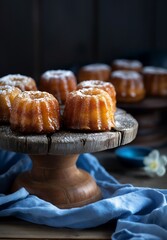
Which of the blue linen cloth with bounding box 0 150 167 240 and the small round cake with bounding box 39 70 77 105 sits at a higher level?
the small round cake with bounding box 39 70 77 105

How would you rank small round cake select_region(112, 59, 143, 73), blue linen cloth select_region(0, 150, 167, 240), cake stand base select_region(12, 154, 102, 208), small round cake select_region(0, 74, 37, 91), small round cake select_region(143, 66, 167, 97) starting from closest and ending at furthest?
1. blue linen cloth select_region(0, 150, 167, 240)
2. cake stand base select_region(12, 154, 102, 208)
3. small round cake select_region(0, 74, 37, 91)
4. small round cake select_region(143, 66, 167, 97)
5. small round cake select_region(112, 59, 143, 73)

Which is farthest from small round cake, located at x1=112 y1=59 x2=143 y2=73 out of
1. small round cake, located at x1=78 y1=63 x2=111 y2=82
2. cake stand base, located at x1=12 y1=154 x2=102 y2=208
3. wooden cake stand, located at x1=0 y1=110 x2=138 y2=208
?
cake stand base, located at x1=12 y1=154 x2=102 y2=208

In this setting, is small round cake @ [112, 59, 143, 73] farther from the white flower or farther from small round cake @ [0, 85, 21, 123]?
small round cake @ [0, 85, 21, 123]

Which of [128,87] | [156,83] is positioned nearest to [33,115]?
[128,87]

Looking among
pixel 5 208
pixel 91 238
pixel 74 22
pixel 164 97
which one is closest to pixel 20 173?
pixel 5 208

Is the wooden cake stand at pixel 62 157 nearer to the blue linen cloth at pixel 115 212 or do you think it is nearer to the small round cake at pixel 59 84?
the blue linen cloth at pixel 115 212

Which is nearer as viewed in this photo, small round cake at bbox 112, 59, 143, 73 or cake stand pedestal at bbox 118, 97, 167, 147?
cake stand pedestal at bbox 118, 97, 167, 147

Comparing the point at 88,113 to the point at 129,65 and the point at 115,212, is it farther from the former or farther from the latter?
the point at 129,65
